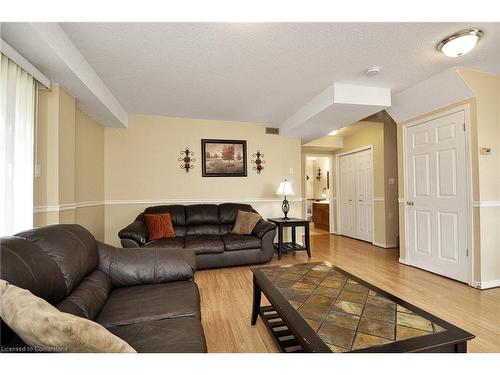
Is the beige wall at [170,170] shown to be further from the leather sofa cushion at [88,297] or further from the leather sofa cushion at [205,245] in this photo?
the leather sofa cushion at [88,297]

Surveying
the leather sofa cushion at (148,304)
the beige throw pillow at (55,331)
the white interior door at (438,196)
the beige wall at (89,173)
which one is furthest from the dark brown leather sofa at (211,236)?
the beige throw pillow at (55,331)

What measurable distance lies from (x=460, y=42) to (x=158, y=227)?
147 inches

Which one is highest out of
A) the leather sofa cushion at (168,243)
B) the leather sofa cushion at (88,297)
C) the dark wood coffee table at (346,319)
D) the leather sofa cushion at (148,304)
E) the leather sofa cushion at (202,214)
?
the leather sofa cushion at (202,214)

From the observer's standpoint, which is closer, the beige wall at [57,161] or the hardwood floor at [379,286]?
the hardwood floor at [379,286]

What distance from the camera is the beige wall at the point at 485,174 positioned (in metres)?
2.50

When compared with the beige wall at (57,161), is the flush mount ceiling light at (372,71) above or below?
above

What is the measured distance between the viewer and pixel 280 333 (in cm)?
159

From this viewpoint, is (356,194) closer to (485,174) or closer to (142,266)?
(485,174)

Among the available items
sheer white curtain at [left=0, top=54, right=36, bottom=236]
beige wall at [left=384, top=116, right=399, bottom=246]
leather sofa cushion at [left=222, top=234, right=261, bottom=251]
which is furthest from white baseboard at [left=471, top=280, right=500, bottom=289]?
sheer white curtain at [left=0, top=54, right=36, bottom=236]

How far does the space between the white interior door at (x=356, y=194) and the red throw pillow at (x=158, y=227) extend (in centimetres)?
389

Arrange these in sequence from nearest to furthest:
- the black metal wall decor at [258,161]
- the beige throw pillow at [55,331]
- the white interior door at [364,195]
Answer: the beige throw pillow at [55,331], the black metal wall decor at [258,161], the white interior door at [364,195]

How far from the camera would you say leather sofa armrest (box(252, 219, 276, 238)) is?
3.37 m

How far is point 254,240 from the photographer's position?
3.34m
